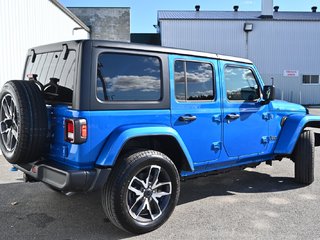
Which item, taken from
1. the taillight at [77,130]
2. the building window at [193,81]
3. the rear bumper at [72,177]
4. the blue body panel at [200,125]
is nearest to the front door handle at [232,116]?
the blue body panel at [200,125]

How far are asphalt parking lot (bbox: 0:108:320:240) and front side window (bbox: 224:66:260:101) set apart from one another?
140 centimetres

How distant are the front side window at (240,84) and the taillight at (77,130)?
2.13 metres

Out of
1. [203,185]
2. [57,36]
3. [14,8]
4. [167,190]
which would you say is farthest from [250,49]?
[167,190]

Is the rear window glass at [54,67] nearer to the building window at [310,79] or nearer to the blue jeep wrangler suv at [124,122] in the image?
the blue jeep wrangler suv at [124,122]

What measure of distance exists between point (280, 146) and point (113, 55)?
3113 millimetres

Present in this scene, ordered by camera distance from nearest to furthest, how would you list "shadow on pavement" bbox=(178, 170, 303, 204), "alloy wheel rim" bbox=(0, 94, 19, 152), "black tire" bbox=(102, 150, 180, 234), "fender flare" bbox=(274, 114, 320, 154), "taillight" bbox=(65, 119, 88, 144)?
"taillight" bbox=(65, 119, 88, 144) < "black tire" bbox=(102, 150, 180, 234) < "alloy wheel rim" bbox=(0, 94, 19, 152) < "shadow on pavement" bbox=(178, 170, 303, 204) < "fender flare" bbox=(274, 114, 320, 154)

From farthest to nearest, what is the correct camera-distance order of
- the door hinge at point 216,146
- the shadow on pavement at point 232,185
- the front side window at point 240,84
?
1. the shadow on pavement at point 232,185
2. the front side window at point 240,84
3. the door hinge at point 216,146

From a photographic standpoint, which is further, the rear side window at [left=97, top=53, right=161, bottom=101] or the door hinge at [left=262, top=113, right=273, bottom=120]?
the door hinge at [left=262, top=113, right=273, bottom=120]

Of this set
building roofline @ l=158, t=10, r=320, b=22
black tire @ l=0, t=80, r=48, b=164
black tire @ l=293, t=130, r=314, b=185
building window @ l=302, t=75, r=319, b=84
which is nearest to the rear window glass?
black tire @ l=0, t=80, r=48, b=164

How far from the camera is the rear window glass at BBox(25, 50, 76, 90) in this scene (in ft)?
11.8

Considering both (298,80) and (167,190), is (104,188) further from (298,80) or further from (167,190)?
(298,80)

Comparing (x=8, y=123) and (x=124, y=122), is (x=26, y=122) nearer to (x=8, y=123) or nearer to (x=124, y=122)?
(x=8, y=123)

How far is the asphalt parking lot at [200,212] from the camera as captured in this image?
3.78 metres

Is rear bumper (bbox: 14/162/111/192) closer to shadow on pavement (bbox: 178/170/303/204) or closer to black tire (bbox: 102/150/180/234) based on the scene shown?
black tire (bbox: 102/150/180/234)
